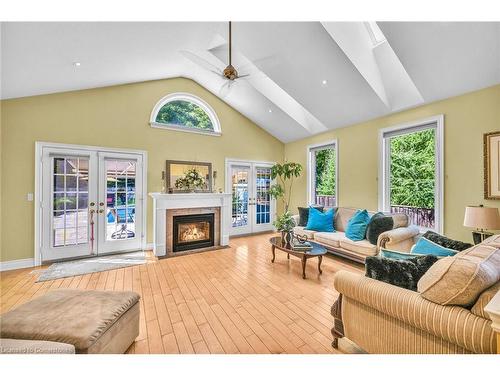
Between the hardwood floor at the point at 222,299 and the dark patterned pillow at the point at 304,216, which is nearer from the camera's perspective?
the hardwood floor at the point at 222,299

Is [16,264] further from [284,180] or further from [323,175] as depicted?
[323,175]

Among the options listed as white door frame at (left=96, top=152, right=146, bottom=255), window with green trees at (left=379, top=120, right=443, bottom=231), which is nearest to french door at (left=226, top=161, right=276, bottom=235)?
white door frame at (left=96, top=152, right=146, bottom=255)

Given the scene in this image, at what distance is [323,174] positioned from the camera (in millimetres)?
5512

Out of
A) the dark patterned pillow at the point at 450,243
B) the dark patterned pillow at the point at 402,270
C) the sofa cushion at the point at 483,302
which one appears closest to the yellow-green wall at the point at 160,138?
the dark patterned pillow at the point at 450,243

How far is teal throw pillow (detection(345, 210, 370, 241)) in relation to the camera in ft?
11.8

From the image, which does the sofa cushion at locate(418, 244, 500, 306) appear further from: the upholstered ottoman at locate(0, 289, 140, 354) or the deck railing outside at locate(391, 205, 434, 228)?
the deck railing outside at locate(391, 205, 434, 228)

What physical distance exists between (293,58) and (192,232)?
3.81 metres

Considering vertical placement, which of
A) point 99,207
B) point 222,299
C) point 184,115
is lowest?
point 222,299

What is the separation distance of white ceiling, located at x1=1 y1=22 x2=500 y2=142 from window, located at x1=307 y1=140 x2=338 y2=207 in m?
0.79

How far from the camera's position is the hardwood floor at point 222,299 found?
1.81m

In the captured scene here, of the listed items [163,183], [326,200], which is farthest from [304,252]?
[163,183]

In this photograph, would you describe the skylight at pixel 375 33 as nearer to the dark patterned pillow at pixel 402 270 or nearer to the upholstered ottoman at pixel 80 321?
the dark patterned pillow at pixel 402 270

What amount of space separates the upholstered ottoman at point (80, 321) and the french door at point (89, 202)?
2.59 metres

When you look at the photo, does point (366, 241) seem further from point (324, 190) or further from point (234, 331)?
point (234, 331)
